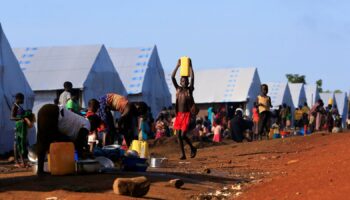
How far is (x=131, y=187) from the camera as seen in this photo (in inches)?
307

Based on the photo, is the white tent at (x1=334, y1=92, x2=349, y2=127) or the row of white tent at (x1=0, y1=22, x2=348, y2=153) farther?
the white tent at (x1=334, y1=92, x2=349, y2=127)

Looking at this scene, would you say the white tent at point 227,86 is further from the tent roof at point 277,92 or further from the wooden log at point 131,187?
the wooden log at point 131,187

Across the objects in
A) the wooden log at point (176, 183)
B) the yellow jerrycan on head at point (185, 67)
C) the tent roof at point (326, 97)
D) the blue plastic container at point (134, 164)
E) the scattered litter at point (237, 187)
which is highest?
the tent roof at point (326, 97)

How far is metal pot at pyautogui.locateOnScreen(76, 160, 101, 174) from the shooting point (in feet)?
30.7

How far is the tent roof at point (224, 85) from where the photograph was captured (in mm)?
39719

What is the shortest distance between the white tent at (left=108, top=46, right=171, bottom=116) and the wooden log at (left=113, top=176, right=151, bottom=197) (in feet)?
69.8

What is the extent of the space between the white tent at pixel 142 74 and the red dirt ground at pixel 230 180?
15.2m

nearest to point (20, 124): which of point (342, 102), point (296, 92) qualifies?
point (296, 92)

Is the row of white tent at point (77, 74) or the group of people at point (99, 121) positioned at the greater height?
the row of white tent at point (77, 74)

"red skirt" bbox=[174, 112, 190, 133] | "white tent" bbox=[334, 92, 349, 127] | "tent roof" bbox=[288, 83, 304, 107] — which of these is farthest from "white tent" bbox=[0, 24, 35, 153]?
"white tent" bbox=[334, 92, 349, 127]

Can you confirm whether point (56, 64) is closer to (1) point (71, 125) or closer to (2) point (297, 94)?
(1) point (71, 125)

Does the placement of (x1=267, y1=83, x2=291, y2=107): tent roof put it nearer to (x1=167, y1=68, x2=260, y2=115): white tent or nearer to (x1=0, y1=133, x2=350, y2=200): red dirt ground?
(x1=167, y1=68, x2=260, y2=115): white tent

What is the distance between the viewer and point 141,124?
20.5 m

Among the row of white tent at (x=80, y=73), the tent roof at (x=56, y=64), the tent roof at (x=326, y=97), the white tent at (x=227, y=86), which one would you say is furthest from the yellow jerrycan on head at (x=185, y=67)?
the tent roof at (x=326, y=97)
